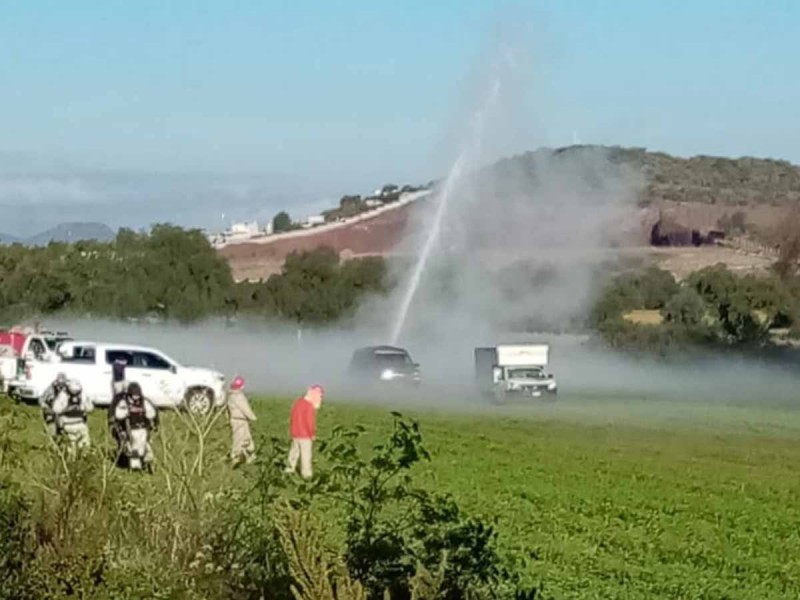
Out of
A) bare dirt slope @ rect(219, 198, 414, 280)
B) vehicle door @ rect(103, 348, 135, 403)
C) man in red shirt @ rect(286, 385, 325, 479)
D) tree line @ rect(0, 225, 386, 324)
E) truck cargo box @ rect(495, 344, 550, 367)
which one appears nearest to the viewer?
man in red shirt @ rect(286, 385, 325, 479)

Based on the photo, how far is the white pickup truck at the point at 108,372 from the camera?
3791cm

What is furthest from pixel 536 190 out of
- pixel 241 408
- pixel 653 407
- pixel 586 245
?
pixel 241 408

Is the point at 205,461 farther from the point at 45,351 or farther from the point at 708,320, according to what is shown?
the point at 708,320

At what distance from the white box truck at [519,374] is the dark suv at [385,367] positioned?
2695 mm

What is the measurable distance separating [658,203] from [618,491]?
10372 centimetres

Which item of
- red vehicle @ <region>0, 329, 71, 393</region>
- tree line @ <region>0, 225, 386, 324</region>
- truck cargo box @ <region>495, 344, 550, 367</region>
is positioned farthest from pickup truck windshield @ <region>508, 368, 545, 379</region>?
tree line @ <region>0, 225, 386, 324</region>

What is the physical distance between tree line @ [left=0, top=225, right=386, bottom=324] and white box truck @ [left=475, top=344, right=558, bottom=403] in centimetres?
3240

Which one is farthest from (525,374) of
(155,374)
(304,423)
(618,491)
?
(304,423)

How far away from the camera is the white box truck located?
5184cm

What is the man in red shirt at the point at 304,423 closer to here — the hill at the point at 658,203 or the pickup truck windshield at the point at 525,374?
the pickup truck windshield at the point at 525,374

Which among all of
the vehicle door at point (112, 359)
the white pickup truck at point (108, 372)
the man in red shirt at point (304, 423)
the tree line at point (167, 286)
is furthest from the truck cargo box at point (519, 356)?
the tree line at point (167, 286)

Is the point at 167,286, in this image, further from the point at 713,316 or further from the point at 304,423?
the point at 304,423

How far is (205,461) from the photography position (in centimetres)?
929

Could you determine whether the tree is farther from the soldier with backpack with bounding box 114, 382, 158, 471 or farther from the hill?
the soldier with backpack with bounding box 114, 382, 158, 471
